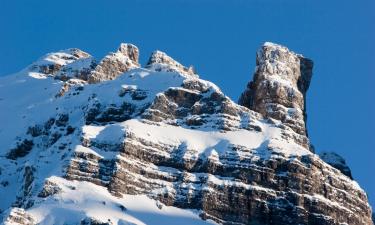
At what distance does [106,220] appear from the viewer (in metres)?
200

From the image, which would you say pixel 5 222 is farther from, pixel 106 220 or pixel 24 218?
pixel 106 220

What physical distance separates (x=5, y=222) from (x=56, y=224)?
9.96m

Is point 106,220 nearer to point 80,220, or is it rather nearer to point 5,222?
point 80,220

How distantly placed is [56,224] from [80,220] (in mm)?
4368

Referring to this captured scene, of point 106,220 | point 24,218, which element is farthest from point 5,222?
point 106,220

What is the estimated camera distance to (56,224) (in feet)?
655

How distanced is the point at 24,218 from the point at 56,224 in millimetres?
5853

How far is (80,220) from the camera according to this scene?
655 ft

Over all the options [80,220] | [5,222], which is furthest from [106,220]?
[5,222]

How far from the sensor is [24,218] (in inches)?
7795

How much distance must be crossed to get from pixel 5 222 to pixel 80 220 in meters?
13.7

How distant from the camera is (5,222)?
19400cm

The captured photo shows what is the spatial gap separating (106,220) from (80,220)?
467 cm

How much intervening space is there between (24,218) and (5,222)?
485 centimetres
